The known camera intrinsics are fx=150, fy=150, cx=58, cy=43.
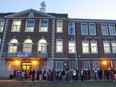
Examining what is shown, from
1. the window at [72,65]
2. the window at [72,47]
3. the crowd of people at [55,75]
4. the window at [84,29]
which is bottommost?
the crowd of people at [55,75]

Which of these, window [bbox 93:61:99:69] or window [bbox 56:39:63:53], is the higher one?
window [bbox 56:39:63:53]

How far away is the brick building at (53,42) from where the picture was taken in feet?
79.5

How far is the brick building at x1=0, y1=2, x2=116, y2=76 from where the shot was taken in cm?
2423

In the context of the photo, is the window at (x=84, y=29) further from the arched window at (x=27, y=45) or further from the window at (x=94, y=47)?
the arched window at (x=27, y=45)

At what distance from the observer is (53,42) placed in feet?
83.3

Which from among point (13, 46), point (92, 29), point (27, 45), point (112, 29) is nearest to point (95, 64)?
point (92, 29)

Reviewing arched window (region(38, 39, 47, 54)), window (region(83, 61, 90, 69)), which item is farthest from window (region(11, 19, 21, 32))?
window (region(83, 61, 90, 69))

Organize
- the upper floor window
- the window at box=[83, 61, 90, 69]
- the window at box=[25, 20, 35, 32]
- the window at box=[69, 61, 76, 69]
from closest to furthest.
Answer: the window at box=[69, 61, 76, 69] → the window at box=[83, 61, 90, 69] → the window at box=[25, 20, 35, 32] → the upper floor window

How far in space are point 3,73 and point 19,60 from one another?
3103 mm

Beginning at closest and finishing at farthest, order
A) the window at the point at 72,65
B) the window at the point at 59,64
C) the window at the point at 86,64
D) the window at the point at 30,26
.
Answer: the window at the point at 59,64, the window at the point at 72,65, the window at the point at 86,64, the window at the point at 30,26

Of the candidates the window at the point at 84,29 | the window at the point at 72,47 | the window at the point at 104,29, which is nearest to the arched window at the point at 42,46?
the window at the point at 72,47

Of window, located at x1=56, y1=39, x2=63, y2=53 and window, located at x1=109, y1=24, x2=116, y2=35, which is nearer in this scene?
window, located at x1=56, y1=39, x2=63, y2=53

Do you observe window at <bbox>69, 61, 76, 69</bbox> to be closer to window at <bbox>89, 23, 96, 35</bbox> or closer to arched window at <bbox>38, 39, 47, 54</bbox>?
arched window at <bbox>38, 39, 47, 54</bbox>

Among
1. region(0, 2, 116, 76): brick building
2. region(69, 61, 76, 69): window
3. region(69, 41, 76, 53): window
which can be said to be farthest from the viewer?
region(69, 41, 76, 53): window
